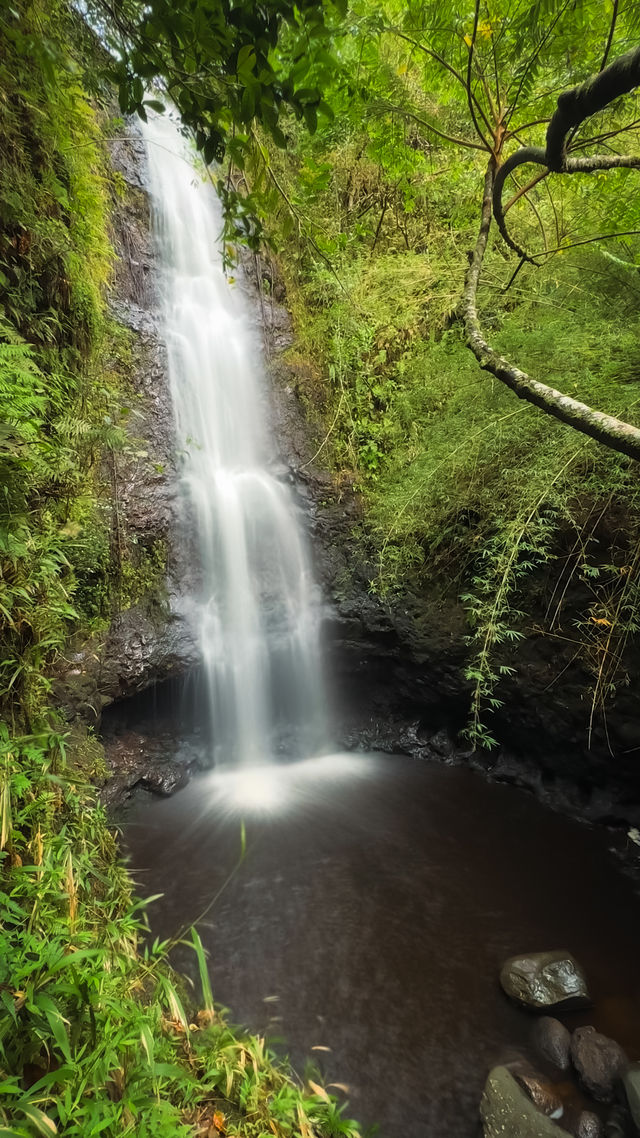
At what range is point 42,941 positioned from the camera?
5.55ft

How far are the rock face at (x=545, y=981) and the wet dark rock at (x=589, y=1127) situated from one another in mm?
502

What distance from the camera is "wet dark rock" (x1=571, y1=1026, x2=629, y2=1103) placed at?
2.61 m

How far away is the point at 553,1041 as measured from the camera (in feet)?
9.20

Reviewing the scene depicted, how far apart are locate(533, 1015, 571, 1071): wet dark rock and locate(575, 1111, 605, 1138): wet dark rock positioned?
0.23 m

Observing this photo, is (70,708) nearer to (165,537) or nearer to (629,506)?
(165,537)

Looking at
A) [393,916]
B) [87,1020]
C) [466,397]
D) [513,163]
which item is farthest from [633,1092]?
[466,397]

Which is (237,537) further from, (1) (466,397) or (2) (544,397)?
(2) (544,397)

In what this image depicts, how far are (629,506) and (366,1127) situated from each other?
4.07 m

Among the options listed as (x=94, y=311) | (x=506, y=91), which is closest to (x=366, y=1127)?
(x=506, y=91)

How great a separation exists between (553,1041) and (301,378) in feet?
23.3

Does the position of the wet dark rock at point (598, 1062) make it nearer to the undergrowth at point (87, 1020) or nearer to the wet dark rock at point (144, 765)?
the undergrowth at point (87, 1020)

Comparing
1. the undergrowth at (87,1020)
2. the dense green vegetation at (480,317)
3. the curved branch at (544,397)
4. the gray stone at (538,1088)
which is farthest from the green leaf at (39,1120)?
the dense green vegetation at (480,317)

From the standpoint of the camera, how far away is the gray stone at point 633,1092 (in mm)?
2450

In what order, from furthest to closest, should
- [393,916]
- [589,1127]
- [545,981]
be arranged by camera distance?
[393,916] < [545,981] < [589,1127]
